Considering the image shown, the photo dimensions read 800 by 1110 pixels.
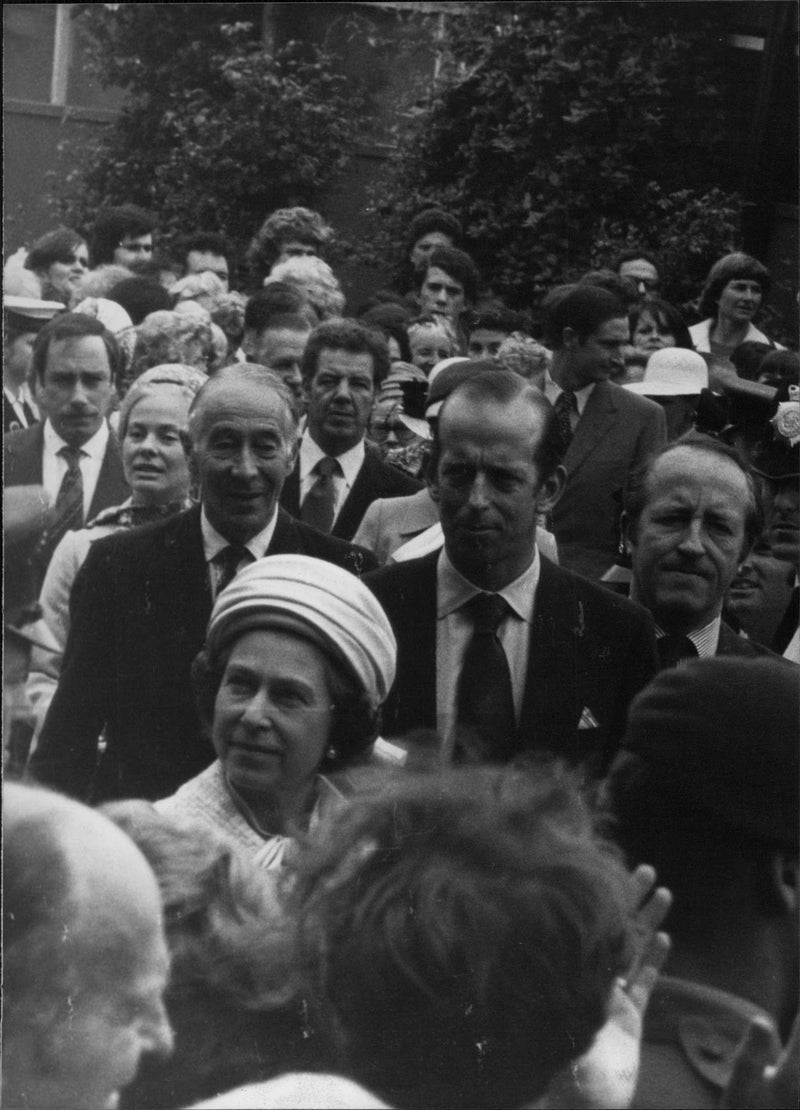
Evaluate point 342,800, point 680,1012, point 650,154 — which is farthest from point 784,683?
point 650,154

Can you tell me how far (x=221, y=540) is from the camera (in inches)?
119

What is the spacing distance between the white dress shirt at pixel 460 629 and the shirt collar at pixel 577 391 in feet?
1.02

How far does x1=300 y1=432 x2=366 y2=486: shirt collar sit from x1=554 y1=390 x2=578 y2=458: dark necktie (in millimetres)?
393

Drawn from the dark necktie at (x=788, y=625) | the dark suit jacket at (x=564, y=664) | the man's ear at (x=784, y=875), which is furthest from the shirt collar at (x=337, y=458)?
the man's ear at (x=784, y=875)

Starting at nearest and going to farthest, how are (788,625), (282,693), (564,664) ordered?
(282,693) < (564,664) < (788,625)

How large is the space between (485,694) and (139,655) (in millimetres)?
672

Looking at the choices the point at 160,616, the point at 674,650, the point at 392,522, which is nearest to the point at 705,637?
the point at 674,650

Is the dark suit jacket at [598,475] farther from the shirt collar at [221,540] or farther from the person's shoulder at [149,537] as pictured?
the person's shoulder at [149,537]

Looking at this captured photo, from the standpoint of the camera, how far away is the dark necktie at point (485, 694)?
304cm

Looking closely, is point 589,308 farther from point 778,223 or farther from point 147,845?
point 147,845

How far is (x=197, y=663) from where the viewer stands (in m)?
3.03

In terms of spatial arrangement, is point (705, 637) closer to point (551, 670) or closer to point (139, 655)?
point (551, 670)

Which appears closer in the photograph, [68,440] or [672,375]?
[68,440]

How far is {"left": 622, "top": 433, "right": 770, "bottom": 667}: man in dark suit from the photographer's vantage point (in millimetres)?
3045
